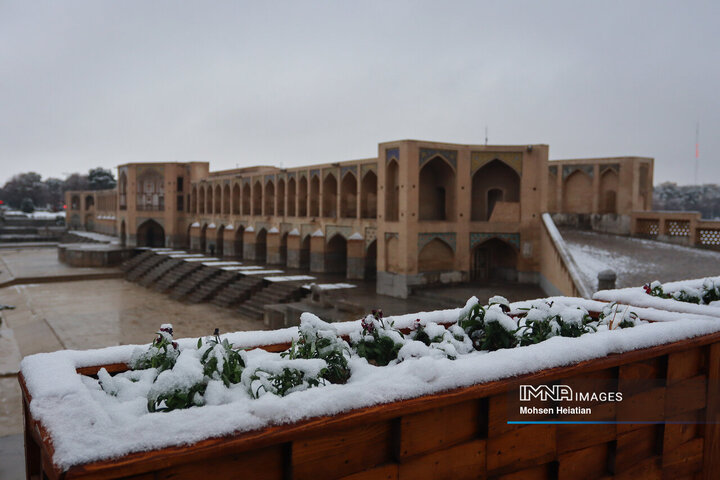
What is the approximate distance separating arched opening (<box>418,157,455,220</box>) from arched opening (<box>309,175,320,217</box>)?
226 inches

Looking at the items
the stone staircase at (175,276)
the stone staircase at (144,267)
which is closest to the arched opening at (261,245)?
the stone staircase at (175,276)

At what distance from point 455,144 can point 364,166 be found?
3755 millimetres

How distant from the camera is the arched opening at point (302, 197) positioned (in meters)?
23.7

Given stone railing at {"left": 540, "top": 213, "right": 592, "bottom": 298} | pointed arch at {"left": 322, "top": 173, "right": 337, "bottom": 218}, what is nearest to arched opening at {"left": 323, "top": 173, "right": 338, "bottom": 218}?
pointed arch at {"left": 322, "top": 173, "right": 337, "bottom": 218}

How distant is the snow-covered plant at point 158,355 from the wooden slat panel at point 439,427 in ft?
3.52

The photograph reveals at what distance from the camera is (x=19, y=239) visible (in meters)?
44.0

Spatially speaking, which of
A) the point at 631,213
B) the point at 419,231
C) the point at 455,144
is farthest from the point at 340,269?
the point at 631,213

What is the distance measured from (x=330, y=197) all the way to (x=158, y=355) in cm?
1970

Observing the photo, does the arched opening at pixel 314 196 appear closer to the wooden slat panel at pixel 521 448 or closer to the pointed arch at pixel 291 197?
the pointed arch at pixel 291 197

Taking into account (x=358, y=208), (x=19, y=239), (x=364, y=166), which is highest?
(x=364, y=166)

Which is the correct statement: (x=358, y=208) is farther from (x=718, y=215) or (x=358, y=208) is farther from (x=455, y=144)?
(x=718, y=215)

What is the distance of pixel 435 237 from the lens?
1642 centimetres

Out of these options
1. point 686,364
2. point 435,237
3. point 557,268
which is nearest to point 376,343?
point 686,364

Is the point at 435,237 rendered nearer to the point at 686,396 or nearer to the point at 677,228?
the point at 677,228
